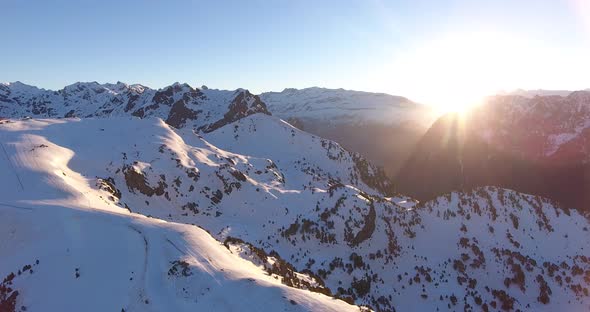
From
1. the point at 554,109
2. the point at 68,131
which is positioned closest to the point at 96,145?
the point at 68,131

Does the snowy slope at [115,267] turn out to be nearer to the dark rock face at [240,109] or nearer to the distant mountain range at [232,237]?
the distant mountain range at [232,237]

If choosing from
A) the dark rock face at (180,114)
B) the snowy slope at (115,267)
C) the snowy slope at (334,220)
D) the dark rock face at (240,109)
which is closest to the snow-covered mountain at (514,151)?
the snowy slope at (334,220)

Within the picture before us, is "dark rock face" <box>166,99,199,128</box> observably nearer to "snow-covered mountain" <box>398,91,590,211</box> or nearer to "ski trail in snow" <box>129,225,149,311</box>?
"snow-covered mountain" <box>398,91,590,211</box>

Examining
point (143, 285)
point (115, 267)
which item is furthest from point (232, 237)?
point (143, 285)

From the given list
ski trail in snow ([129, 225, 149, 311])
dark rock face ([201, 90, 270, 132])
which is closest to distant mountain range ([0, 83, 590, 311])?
ski trail in snow ([129, 225, 149, 311])

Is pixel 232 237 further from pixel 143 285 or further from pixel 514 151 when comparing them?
pixel 514 151
